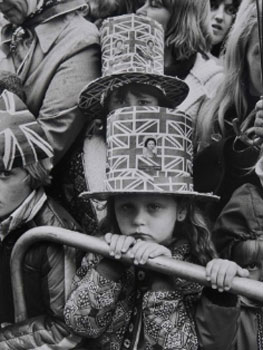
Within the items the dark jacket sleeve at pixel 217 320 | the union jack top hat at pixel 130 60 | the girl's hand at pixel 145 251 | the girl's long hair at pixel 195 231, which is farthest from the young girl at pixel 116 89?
the dark jacket sleeve at pixel 217 320

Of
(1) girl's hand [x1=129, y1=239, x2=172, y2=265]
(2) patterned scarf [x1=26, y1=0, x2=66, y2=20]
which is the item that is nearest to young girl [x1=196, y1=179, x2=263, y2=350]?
(1) girl's hand [x1=129, y1=239, x2=172, y2=265]

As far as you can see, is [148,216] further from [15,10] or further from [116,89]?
[15,10]

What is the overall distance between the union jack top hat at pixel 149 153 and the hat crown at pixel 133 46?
0.56 feet

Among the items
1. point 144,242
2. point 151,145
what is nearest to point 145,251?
point 144,242

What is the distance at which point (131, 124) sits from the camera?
1.84 meters

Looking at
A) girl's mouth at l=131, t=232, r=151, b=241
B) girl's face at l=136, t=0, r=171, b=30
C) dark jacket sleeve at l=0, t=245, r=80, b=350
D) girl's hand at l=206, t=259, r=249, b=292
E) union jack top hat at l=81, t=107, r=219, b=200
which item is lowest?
dark jacket sleeve at l=0, t=245, r=80, b=350

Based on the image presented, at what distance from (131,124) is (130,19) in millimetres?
328

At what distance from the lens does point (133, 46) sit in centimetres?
198

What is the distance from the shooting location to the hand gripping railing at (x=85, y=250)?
1633 millimetres

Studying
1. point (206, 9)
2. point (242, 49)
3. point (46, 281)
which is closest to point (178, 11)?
point (206, 9)

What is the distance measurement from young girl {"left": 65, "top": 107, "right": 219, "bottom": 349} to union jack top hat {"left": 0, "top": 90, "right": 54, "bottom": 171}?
239mm

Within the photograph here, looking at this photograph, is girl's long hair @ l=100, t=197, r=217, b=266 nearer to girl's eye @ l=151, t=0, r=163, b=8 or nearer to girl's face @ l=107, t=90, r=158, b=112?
girl's face @ l=107, t=90, r=158, b=112

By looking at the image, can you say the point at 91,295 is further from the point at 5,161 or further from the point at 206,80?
the point at 206,80

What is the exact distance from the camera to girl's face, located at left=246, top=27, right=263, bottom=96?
1.92 metres
